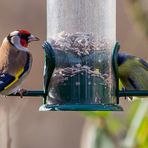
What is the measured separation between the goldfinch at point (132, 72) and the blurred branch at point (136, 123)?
0.19 m

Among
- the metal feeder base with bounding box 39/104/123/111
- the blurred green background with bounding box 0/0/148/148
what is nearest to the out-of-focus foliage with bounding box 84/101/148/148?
the metal feeder base with bounding box 39/104/123/111

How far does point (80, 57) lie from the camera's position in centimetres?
1021

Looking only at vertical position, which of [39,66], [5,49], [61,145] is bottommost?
[61,145]

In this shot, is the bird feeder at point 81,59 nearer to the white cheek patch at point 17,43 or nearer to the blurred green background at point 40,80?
the white cheek patch at point 17,43

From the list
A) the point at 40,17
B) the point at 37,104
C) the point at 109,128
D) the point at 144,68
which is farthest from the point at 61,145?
the point at 144,68

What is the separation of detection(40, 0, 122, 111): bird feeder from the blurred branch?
542 millimetres

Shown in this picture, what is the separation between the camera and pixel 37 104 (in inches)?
671

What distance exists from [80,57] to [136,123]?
40.7 inches

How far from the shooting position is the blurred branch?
10797mm

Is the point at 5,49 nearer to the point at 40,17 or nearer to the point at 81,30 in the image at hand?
the point at 81,30

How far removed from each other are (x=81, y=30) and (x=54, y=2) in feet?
1.46

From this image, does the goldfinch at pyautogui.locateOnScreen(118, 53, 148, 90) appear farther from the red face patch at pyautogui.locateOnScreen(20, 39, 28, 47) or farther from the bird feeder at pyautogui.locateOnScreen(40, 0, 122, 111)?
the red face patch at pyautogui.locateOnScreen(20, 39, 28, 47)

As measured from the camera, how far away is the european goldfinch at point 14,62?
1035 centimetres

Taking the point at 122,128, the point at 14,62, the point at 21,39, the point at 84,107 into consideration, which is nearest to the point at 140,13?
the point at 122,128
